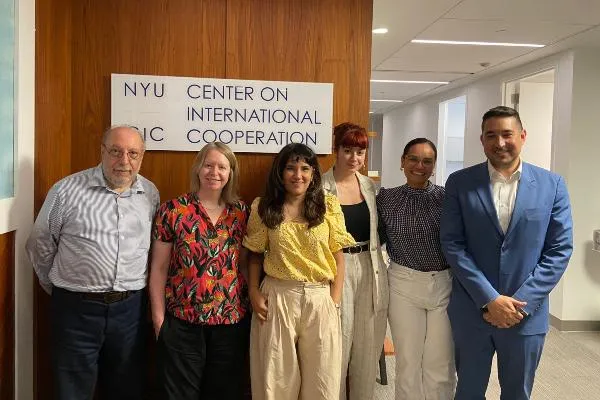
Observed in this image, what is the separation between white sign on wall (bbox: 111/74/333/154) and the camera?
8.46 feet

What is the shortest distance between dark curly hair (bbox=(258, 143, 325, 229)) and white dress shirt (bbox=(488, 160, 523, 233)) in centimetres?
71

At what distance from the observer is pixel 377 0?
346 cm

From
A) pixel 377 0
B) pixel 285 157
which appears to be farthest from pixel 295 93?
pixel 377 0

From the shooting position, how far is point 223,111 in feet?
8.64

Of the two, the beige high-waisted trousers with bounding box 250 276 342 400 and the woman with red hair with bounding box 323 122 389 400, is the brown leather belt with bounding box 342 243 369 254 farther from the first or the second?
the beige high-waisted trousers with bounding box 250 276 342 400

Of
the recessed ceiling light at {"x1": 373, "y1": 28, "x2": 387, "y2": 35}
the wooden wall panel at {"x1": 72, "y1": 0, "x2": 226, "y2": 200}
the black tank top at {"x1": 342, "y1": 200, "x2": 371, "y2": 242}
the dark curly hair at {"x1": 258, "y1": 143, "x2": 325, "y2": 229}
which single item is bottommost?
the black tank top at {"x1": 342, "y1": 200, "x2": 371, "y2": 242}

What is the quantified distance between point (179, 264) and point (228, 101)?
34.8 inches

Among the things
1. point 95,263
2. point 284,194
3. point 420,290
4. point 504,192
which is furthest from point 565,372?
point 95,263

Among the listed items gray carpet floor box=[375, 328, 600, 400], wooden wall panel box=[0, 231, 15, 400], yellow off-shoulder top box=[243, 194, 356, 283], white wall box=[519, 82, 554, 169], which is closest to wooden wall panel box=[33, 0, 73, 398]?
wooden wall panel box=[0, 231, 15, 400]

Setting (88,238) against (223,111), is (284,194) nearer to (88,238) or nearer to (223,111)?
(223,111)

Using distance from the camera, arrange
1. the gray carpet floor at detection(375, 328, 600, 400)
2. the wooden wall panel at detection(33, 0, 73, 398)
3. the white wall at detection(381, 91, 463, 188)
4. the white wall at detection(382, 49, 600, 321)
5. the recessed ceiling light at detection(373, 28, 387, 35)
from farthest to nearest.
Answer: the white wall at detection(381, 91, 463, 188) → the white wall at detection(382, 49, 600, 321) → the recessed ceiling light at detection(373, 28, 387, 35) → the gray carpet floor at detection(375, 328, 600, 400) → the wooden wall panel at detection(33, 0, 73, 398)

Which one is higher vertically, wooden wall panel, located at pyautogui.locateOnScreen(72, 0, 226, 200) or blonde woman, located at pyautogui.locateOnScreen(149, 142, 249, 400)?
wooden wall panel, located at pyautogui.locateOnScreen(72, 0, 226, 200)

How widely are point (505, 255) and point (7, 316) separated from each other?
2.00m

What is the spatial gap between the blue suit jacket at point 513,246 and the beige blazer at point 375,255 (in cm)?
32
